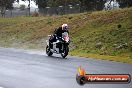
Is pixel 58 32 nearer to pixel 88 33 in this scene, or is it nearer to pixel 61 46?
pixel 61 46

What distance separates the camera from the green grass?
104 ft

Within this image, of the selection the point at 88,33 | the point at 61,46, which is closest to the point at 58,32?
the point at 61,46

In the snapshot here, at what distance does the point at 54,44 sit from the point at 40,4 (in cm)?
5102

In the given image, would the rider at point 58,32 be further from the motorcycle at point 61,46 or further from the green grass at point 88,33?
the green grass at point 88,33

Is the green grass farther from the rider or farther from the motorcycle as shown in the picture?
the rider

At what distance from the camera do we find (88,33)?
38250mm

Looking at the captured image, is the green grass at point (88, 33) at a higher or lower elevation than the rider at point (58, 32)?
lower

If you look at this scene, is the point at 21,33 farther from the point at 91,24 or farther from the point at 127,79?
the point at 127,79

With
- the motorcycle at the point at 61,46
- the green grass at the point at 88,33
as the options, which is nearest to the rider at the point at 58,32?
the motorcycle at the point at 61,46

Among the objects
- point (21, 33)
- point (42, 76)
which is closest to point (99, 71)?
point (42, 76)

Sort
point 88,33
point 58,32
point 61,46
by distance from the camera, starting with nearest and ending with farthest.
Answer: point 61,46 < point 58,32 < point 88,33

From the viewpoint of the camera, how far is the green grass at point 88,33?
31.6 meters

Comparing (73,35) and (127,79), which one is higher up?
(127,79)

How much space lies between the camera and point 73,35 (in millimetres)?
39750
